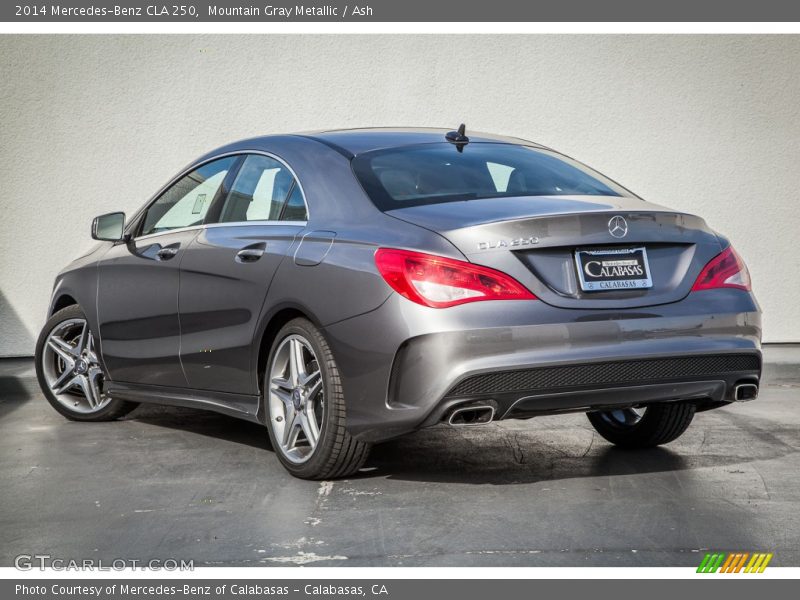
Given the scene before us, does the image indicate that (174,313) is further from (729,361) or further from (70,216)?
(70,216)

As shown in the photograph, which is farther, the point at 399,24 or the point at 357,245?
the point at 399,24

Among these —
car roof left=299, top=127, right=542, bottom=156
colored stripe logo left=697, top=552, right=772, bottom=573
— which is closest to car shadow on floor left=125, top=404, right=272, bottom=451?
car roof left=299, top=127, right=542, bottom=156

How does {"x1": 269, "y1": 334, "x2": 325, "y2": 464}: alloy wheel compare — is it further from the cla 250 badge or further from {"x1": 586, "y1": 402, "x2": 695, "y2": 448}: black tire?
{"x1": 586, "y1": 402, "x2": 695, "y2": 448}: black tire

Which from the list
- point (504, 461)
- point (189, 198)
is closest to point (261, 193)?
point (189, 198)

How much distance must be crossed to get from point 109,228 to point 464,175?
2.59m

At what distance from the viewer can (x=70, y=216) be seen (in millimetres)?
10484

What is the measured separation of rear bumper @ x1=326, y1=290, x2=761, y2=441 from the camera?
4.86 metres

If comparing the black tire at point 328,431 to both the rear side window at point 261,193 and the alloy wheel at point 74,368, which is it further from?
the alloy wheel at point 74,368

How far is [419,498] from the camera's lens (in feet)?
17.6

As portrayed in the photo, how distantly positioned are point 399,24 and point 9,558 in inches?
277

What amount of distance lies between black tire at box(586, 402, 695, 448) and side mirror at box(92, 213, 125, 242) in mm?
2948

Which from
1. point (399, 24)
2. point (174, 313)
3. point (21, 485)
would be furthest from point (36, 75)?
point (21, 485)

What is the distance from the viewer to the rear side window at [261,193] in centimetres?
601

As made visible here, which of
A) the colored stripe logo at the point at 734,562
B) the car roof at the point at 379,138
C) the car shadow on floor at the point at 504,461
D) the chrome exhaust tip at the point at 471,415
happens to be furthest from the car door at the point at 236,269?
the colored stripe logo at the point at 734,562
